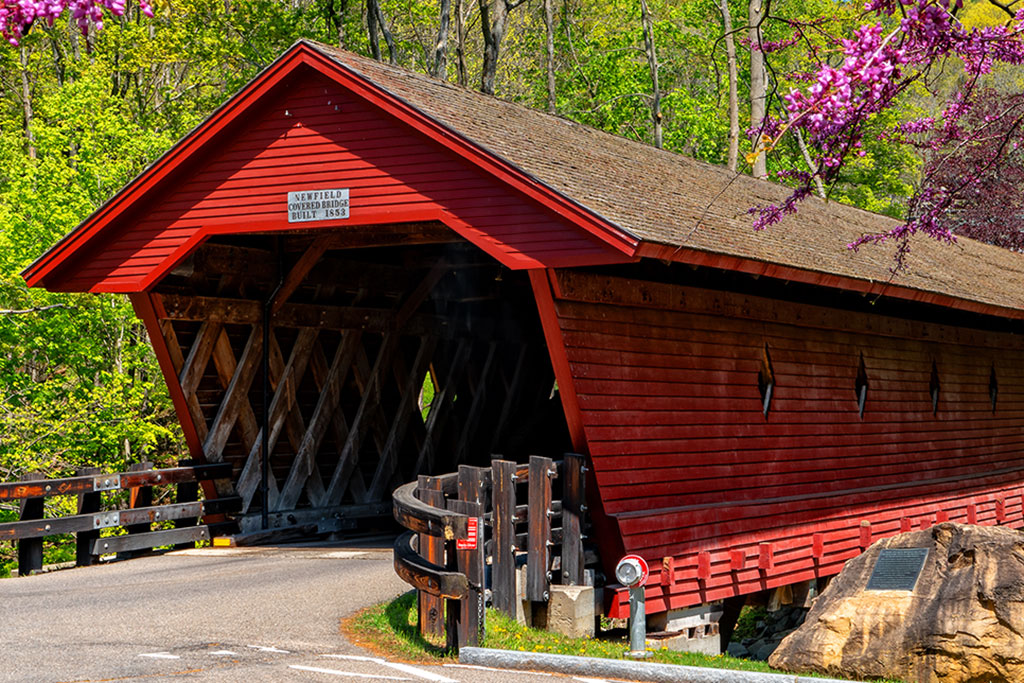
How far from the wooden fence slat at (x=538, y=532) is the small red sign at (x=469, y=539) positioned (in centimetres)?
196

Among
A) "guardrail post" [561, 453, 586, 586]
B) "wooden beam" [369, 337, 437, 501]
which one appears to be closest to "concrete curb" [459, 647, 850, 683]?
"guardrail post" [561, 453, 586, 586]

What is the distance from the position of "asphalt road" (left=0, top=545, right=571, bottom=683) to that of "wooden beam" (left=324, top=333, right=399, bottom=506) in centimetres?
191

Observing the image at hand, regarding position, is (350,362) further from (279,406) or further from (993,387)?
(993,387)

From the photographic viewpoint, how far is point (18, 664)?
7566 mm

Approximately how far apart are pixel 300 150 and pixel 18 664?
645cm

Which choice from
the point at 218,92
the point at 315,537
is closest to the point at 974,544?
the point at 315,537

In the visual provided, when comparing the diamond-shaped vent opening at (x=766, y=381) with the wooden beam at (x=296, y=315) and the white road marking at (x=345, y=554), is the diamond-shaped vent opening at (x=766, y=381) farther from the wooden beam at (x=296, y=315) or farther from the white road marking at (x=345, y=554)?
the wooden beam at (x=296, y=315)

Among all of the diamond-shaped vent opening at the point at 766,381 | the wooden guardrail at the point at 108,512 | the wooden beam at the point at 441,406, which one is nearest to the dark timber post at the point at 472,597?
the wooden guardrail at the point at 108,512

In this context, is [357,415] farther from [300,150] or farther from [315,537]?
[300,150]

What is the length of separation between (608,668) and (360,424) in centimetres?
916

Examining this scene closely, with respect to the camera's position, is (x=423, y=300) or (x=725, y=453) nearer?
(x=725, y=453)

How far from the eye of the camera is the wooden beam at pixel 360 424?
16.1m

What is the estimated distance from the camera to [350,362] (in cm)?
1633

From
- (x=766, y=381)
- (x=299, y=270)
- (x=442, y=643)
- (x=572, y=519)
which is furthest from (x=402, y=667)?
(x=299, y=270)
